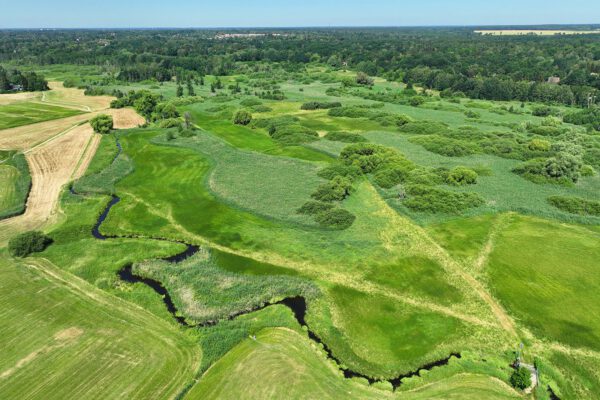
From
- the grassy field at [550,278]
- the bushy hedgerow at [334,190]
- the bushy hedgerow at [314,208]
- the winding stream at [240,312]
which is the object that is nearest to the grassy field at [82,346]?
the winding stream at [240,312]

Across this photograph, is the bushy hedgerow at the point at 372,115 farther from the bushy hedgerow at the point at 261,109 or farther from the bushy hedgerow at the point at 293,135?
the bushy hedgerow at the point at 293,135

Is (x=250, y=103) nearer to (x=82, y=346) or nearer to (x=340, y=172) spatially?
(x=340, y=172)

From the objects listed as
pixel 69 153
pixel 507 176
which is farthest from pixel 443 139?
pixel 69 153

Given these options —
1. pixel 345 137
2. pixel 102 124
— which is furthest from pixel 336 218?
pixel 102 124

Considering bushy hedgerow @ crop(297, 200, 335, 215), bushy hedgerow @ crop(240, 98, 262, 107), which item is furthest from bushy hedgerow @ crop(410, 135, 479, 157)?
bushy hedgerow @ crop(240, 98, 262, 107)

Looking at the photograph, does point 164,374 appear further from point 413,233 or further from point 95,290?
point 413,233
